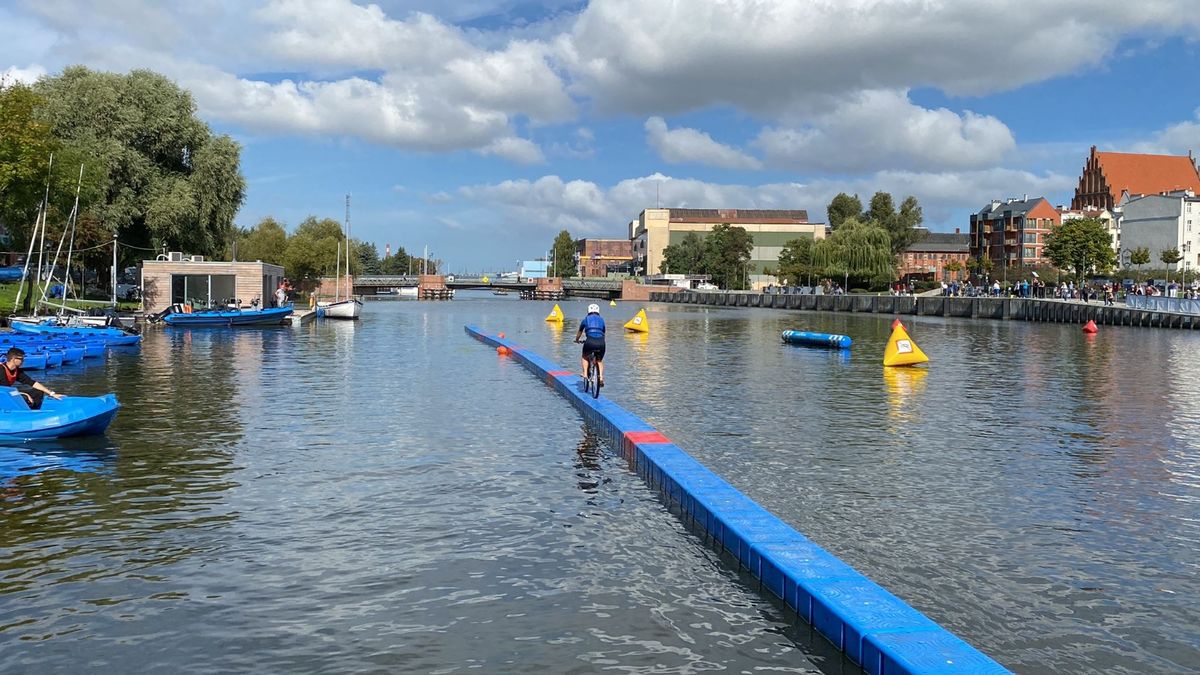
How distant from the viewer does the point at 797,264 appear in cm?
16412

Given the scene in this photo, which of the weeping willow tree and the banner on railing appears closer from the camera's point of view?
the banner on railing

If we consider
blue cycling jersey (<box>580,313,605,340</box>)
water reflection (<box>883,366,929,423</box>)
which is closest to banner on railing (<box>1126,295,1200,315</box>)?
water reflection (<box>883,366,929,423</box>)

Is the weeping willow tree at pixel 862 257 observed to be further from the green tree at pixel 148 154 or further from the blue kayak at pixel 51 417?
the blue kayak at pixel 51 417

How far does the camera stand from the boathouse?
6775 cm

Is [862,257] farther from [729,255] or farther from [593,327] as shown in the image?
[593,327]

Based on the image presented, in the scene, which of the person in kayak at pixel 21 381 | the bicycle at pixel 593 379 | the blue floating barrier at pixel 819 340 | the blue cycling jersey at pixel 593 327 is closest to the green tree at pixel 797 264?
the blue floating barrier at pixel 819 340

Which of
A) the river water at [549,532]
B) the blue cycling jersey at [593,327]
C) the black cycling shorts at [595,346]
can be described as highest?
the blue cycling jersey at [593,327]

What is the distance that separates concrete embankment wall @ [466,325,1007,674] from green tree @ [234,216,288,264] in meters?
124

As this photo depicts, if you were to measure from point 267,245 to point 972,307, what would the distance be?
8756cm

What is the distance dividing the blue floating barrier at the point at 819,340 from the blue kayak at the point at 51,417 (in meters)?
37.8

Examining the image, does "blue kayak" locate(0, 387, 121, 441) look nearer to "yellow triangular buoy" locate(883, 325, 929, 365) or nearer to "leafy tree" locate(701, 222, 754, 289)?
A: "yellow triangular buoy" locate(883, 325, 929, 365)

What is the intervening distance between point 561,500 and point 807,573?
17.9 feet

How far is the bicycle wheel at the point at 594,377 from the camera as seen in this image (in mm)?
24705

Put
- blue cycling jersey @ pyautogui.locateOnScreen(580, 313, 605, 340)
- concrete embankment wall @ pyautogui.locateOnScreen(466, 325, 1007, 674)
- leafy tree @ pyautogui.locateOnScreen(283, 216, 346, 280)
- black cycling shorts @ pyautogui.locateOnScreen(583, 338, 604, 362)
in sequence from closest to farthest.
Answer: concrete embankment wall @ pyautogui.locateOnScreen(466, 325, 1007, 674), blue cycling jersey @ pyautogui.locateOnScreen(580, 313, 605, 340), black cycling shorts @ pyautogui.locateOnScreen(583, 338, 604, 362), leafy tree @ pyautogui.locateOnScreen(283, 216, 346, 280)
